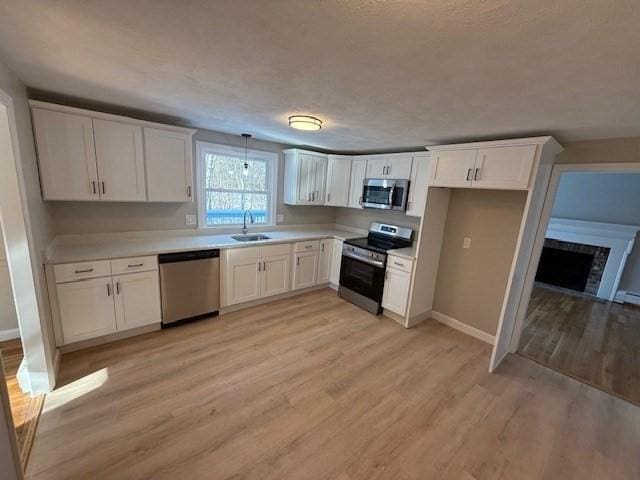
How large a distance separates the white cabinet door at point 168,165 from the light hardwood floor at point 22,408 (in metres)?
1.83

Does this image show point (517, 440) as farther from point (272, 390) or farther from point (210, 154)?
point (210, 154)

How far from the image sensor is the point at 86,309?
2506mm

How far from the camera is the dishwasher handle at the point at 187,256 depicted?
2856mm

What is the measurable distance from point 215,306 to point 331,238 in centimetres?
201

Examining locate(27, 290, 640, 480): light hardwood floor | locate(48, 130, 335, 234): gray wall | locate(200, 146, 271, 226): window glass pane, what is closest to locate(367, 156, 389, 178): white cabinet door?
locate(48, 130, 335, 234): gray wall

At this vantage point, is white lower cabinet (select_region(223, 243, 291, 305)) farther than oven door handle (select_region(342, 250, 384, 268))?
No

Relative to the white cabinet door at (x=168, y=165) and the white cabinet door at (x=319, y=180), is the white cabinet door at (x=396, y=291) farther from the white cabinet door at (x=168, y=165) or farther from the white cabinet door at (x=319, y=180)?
the white cabinet door at (x=168, y=165)

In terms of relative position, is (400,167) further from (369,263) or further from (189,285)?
(189,285)

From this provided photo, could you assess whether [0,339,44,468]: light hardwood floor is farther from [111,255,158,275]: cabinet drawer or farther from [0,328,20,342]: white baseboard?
[111,255,158,275]: cabinet drawer

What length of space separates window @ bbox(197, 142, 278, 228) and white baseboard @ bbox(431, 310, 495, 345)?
292 centimetres

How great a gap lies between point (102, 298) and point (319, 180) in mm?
3201

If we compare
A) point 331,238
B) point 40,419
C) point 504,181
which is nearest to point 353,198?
point 331,238

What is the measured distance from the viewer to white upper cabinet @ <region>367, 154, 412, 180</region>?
11.6 feet

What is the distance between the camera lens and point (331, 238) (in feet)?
14.3
